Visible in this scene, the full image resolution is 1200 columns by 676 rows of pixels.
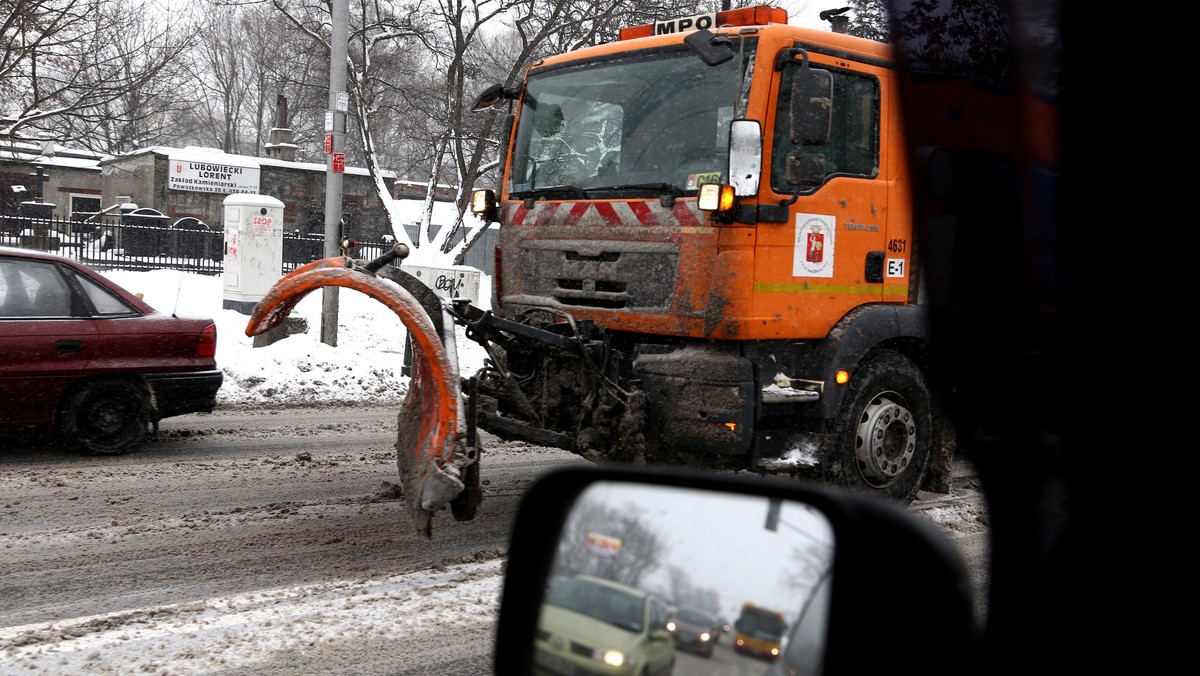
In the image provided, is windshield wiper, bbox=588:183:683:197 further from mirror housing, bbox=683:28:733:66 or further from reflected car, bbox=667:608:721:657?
reflected car, bbox=667:608:721:657

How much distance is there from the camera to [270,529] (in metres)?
5.77

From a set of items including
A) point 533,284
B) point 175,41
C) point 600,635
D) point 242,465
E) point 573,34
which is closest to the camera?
point 600,635

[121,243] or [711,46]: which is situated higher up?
[711,46]

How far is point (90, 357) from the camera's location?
762 cm

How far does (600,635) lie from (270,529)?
476 centimetres

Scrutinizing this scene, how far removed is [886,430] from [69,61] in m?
14.3

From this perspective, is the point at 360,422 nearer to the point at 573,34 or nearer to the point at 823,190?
the point at 823,190

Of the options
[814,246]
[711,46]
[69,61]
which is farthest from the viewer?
[69,61]

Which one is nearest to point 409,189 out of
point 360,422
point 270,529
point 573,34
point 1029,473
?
point 573,34

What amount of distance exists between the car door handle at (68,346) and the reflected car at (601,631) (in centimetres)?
705

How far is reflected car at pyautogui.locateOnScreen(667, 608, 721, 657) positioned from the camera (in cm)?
132

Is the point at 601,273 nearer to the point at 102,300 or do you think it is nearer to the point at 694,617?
the point at 102,300

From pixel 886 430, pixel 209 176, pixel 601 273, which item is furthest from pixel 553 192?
pixel 209 176

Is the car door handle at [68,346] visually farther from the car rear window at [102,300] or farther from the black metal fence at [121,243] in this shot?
the black metal fence at [121,243]
